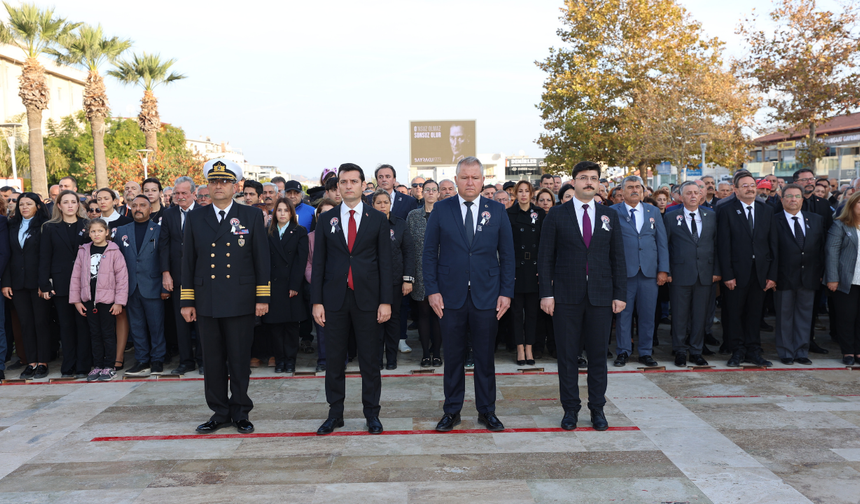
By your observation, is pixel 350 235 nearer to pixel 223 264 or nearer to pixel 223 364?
pixel 223 264

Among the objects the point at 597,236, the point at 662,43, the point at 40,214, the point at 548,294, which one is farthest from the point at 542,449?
the point at 662,43

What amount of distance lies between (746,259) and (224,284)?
567 centimetres

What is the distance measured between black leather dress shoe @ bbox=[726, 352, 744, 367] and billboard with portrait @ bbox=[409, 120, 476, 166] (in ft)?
106

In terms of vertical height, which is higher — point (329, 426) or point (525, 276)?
point (525, 276)

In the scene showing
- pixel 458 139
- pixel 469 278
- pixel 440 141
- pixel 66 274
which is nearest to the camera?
pixel 469 278

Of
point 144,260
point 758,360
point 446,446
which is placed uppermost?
point 144,260

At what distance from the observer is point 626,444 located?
4949 millimetres

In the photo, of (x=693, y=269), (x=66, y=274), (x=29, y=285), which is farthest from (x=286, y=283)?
(x=693, y=269)

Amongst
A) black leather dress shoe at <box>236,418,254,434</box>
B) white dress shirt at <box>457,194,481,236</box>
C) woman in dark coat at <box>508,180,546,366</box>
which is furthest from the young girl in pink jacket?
woman in dark coat at <box>508,180,546,366</box>

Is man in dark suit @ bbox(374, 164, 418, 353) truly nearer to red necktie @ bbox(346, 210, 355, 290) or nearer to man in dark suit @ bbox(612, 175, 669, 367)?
man in dark suit @ bbox(612, 175, 669, 367)

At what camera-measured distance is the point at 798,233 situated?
754cm

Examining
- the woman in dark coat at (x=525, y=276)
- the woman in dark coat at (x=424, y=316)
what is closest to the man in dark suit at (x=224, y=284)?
the woman in dark coat at (x=424, y=316)

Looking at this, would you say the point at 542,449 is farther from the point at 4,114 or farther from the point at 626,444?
the point at 4,114

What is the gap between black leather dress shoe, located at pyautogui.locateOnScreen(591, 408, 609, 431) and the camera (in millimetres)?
5285
